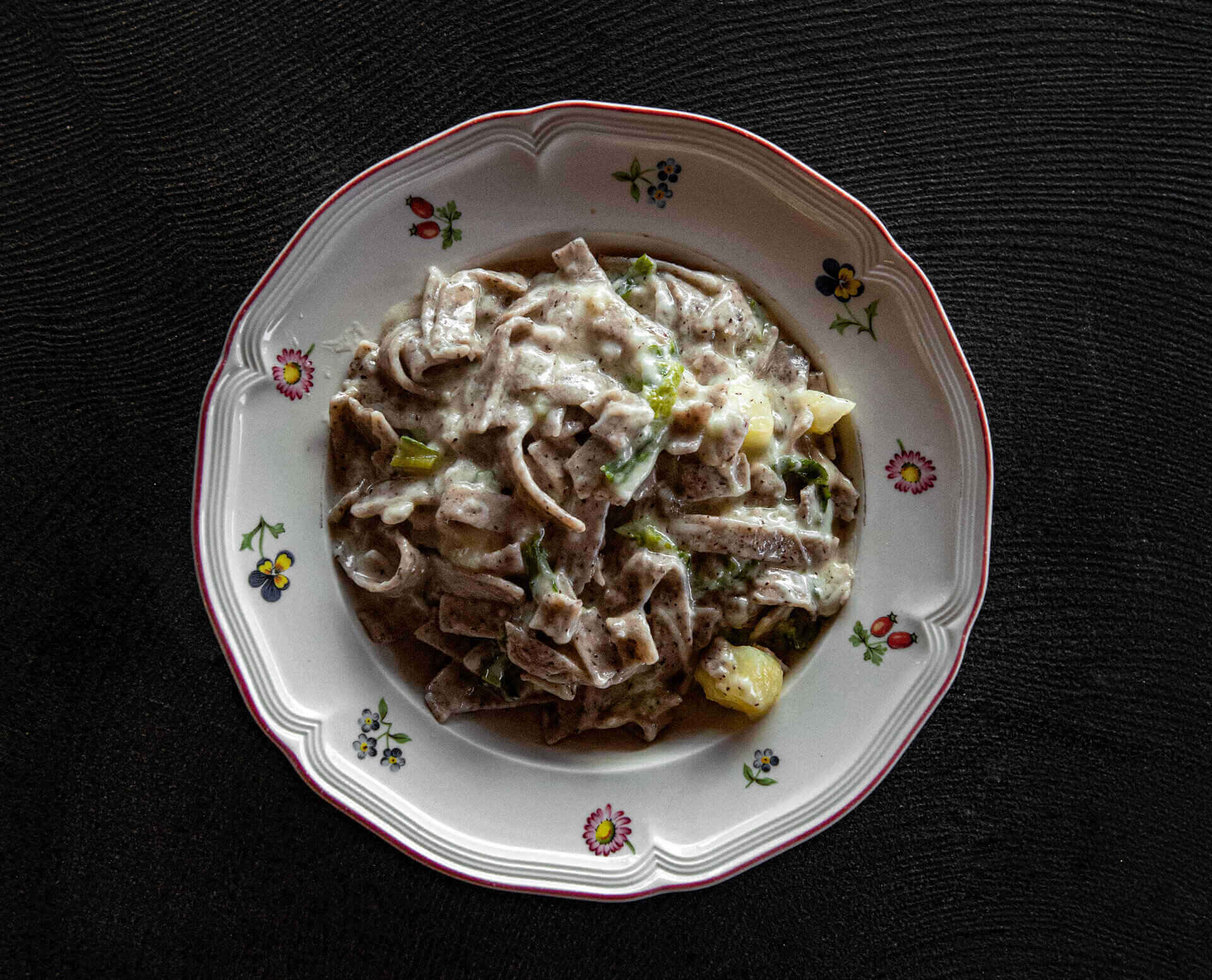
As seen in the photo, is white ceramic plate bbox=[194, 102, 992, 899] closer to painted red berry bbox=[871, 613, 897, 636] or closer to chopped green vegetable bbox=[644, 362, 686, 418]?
painted red berry bbox=[871, 613, 897, 636]

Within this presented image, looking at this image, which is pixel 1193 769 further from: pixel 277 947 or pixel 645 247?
pixel 277 947

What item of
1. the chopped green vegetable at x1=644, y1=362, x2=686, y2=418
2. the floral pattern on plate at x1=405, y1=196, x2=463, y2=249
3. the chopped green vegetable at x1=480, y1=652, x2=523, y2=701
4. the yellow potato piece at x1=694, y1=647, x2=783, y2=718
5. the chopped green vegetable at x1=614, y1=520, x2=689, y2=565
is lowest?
the chopped green vegetable at x1=480, y1=652, x2=523, y2=701

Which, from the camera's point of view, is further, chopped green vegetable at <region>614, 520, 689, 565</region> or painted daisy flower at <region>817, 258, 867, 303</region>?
painted daisy flower at <region>817, 258, 867, 303</region>

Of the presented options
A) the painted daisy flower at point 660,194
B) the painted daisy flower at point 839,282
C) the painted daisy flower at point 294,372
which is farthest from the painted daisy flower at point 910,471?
the painted daisy flower at point 294,372

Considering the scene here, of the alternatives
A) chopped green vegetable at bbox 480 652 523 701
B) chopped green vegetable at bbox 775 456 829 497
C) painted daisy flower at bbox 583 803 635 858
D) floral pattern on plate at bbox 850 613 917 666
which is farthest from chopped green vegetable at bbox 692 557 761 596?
painted daisy flower at bbox 583 803 635 858

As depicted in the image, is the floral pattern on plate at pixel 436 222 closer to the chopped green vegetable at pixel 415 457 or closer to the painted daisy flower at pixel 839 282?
the chopped green vegetable at pixel 415 457

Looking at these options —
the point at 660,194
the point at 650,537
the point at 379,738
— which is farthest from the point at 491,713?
the point at 660,194
